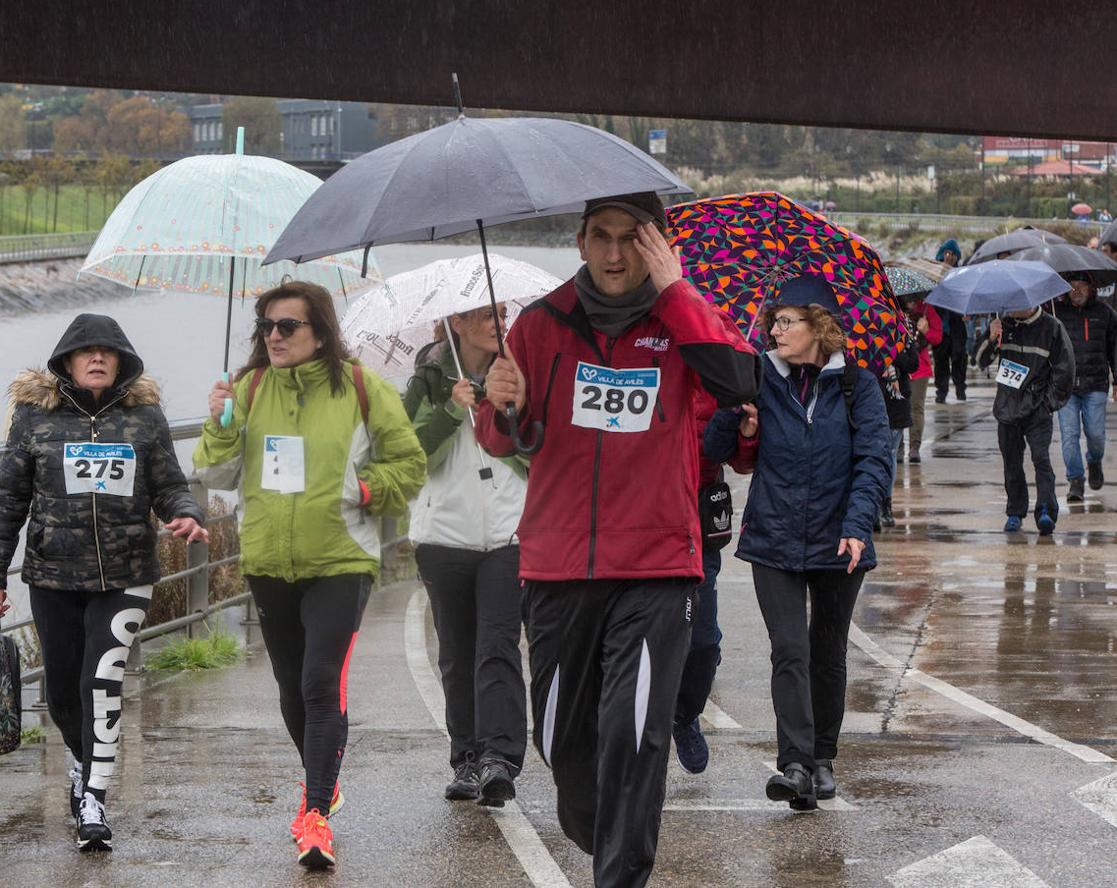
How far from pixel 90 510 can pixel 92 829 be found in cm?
99

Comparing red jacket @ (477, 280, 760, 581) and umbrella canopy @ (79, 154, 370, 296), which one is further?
umbrella canopy @ (79, 154, 370, 296)

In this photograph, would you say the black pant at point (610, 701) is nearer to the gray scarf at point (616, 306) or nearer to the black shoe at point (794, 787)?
the gray scarf at point (616, 306)

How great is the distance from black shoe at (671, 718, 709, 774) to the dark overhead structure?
214 centimetres

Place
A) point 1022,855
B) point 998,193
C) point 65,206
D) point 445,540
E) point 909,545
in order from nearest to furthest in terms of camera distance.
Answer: point 1022,855
point 445,540
point 909,545
point 998,193
point 65,206

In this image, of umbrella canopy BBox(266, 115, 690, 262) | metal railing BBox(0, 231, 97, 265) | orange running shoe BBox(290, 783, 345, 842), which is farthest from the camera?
metal railing BBox(0, 231, 97, 265)

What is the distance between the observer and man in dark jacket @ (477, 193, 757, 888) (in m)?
4.54

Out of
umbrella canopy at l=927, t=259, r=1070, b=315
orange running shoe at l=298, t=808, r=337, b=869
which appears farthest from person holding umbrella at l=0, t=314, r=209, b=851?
umbrella canopy at l=927, t=259, r=1070, b=315

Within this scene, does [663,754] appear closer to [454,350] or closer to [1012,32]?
[454,350]

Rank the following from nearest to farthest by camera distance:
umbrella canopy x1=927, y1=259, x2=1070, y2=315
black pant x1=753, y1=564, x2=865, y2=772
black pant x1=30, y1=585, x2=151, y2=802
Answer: black pant x1=30, y1=585, x2=151, y2=802, black pant x1=753, y1=564, x2=865, y2=772, umbrella canopy x1=927, y1=259, x2=1070, y2=315

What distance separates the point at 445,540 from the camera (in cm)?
641

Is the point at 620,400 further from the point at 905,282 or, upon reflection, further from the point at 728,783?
the point at 905,282

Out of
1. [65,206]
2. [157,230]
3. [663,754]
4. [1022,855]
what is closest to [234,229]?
[157,230]

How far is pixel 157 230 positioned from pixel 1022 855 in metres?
3.28

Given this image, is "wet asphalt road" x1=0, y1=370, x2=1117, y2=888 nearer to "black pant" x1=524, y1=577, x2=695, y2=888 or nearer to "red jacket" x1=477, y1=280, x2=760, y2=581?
"black pant" x1=524, y1=577, x2=695, y2=888
